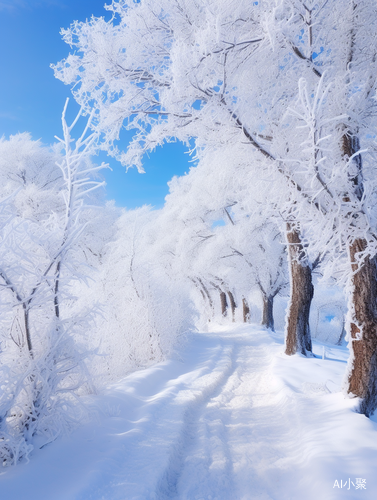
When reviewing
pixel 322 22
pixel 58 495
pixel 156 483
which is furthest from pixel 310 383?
pixel 322 22

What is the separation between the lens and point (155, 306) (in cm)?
793

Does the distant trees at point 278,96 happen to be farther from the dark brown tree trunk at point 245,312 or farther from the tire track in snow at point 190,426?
the dark brown tree trunk at point 245,312

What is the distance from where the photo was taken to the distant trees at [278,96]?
3.43 meters

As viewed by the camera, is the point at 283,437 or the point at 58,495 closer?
the point at 58,495

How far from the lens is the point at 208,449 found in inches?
129

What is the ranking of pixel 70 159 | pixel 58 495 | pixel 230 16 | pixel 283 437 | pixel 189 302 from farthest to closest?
pixel 189 302 < pixel 230 16 < pixel 283 437 < pixel 70 159 < pixel 58 495

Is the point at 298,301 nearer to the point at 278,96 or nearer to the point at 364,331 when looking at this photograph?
the point at 364,331

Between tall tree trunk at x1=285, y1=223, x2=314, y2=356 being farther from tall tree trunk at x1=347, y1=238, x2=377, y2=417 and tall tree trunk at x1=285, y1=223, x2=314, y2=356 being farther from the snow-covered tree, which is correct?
the snow-covered tree

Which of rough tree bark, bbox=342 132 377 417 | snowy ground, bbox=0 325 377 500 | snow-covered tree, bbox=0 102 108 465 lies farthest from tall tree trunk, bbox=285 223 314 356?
snow-covered tree, bbox=0 102 108 465

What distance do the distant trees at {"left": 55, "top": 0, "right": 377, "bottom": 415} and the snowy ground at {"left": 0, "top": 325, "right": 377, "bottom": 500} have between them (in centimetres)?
95

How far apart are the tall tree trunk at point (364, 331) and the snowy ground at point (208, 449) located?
0.25m

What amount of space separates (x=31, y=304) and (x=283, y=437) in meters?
3.24

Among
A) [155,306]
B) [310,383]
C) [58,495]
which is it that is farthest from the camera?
[155,306]

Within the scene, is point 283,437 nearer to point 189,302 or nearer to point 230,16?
point 230,16
